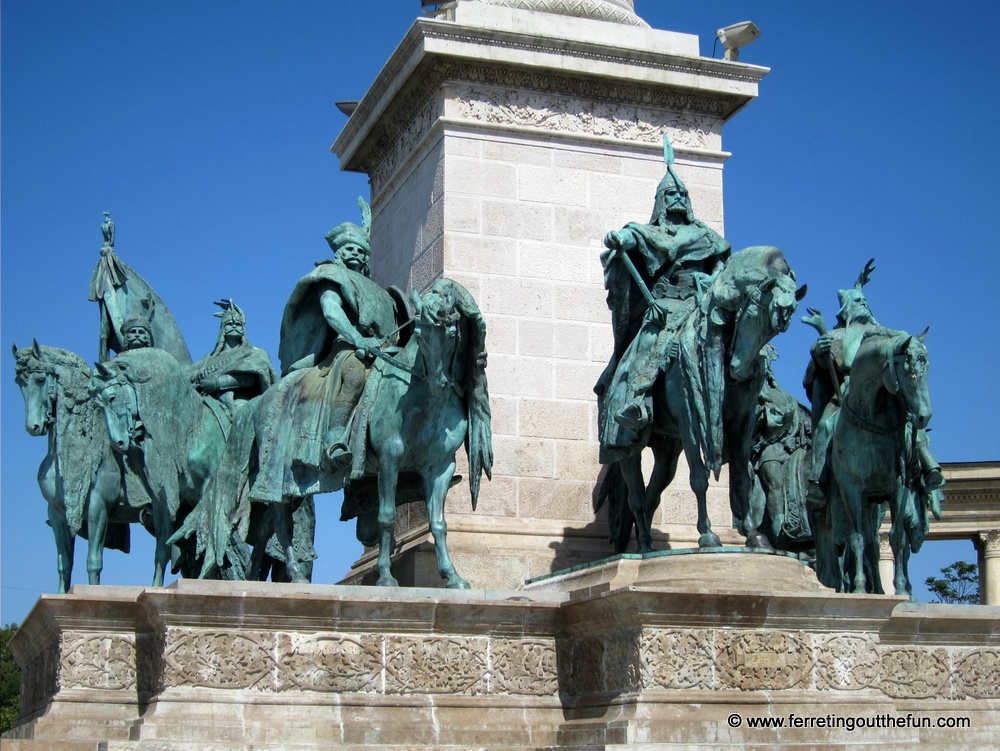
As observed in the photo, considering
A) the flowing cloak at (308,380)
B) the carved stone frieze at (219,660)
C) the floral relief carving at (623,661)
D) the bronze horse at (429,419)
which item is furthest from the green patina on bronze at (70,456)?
the floral relief carving at (623,661)

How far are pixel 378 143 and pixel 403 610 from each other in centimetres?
814

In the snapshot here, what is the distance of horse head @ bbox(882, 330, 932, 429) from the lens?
45.2ft

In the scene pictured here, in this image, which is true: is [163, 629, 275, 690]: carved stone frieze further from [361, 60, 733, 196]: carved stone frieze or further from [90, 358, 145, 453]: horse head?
[361, 60, 733, 196]: carved stone frieze

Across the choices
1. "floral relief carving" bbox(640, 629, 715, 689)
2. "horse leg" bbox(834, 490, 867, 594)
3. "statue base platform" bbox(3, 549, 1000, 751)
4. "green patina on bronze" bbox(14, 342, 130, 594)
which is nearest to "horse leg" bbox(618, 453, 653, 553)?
"statue base platform" bbox(3, 549, 1000, 751)

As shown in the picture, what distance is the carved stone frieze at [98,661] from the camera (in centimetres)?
1341

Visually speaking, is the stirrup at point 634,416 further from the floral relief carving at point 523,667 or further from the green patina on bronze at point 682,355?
the floral relief carving at point 523,667

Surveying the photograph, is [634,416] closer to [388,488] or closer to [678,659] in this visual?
[388,488]

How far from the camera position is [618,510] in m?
15.5

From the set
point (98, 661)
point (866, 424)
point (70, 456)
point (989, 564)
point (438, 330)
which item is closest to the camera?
point (98, 661)

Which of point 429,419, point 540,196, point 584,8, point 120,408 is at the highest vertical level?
point 584,8

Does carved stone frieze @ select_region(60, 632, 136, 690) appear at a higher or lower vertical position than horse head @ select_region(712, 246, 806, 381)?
lower

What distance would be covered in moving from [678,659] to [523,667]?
162cm

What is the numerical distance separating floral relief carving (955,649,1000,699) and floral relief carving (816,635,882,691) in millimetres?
1555

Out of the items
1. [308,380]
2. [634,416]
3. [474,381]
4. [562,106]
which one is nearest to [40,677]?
[308,380]
